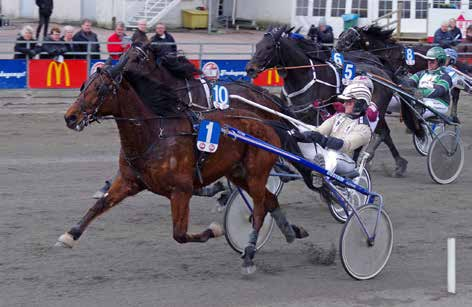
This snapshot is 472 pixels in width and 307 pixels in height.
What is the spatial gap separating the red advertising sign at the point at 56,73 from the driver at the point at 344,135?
8.23m

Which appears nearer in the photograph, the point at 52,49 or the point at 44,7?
the point at 52,49

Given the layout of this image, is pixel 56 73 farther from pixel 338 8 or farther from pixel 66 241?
pixel 338 8

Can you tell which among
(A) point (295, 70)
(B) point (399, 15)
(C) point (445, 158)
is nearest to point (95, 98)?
(A) point (295, 70)

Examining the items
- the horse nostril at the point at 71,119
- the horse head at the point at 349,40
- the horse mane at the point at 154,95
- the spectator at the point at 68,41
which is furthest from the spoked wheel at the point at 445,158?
the spectator at the point at 68,41

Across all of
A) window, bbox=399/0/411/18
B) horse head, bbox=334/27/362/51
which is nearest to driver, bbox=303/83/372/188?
horse head, bbox=334/27/362/51

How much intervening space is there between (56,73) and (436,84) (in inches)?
248

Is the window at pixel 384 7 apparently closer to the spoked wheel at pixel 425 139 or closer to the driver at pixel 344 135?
the spoked wheel at pixel 425 139

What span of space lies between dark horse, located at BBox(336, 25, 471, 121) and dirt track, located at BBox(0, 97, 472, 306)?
268cm

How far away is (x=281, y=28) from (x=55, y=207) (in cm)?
314

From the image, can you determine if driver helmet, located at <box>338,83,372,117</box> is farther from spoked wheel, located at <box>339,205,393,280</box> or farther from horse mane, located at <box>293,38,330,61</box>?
horse mane, located at <box>293,38,330,61</box>

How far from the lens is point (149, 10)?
25828 mm

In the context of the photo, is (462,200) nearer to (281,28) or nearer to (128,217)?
(281,28)

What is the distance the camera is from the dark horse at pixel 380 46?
13258 millimetres

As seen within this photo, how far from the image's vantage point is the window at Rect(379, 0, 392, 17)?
25.3m
